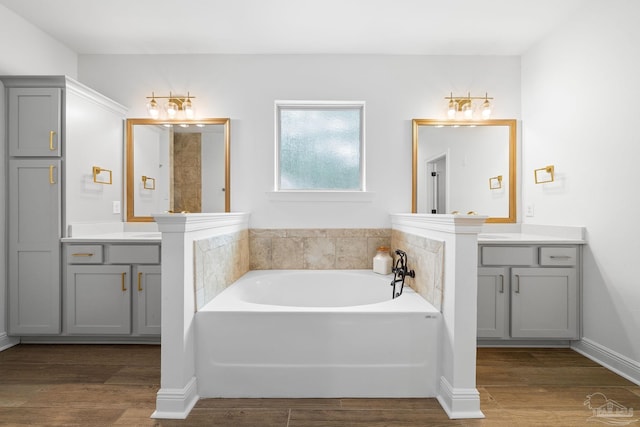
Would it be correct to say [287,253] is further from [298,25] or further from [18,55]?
[18,55]

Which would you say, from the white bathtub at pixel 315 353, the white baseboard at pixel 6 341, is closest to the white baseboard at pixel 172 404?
the white bathtub at pixel 315 353

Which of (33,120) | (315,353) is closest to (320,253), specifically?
(315,353)

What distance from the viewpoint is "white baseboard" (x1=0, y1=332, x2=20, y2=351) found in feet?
8.30

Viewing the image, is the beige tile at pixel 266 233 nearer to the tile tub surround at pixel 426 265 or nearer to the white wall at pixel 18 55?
the tile tub surround at pixel 426 265

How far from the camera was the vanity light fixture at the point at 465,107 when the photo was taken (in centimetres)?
314

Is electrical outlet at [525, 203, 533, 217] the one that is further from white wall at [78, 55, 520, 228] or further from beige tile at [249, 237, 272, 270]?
beige tile at [249, 237, 272, 270]

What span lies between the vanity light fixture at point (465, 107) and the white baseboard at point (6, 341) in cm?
390

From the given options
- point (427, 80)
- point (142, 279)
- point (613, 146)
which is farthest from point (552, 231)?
point (142, 279)

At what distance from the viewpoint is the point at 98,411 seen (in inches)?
69.6

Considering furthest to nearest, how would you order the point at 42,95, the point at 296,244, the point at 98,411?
1. the point at 296,244
2. the point at 42,95
3. the point at 98,411

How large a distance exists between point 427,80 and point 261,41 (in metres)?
1.49

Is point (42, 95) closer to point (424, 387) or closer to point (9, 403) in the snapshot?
point (9, 403)

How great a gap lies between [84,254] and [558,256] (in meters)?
3.47

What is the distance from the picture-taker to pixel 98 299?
262 centimetres
